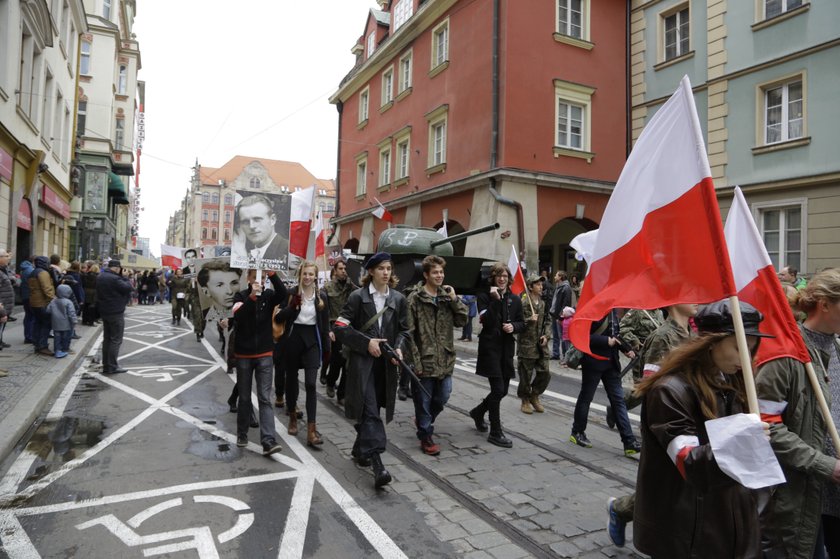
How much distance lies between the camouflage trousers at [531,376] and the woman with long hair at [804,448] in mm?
4562

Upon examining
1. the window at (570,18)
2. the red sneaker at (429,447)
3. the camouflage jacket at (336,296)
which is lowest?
the red sneaker at (429,447)

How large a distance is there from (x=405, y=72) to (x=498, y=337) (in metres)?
20.1

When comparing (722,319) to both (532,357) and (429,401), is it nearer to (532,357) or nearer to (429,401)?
(429,401)

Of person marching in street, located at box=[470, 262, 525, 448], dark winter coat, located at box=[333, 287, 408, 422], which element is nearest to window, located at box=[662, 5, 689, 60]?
person marching in street, located at box=[470, 262, 525, 448]

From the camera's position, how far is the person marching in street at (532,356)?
720cm

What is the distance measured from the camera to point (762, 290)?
104 inches

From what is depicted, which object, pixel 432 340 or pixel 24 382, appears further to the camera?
pixel 24 382

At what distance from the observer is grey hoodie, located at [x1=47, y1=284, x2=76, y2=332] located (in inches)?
390

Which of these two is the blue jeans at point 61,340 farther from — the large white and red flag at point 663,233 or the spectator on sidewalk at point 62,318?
the large white and red flag at point 663,233

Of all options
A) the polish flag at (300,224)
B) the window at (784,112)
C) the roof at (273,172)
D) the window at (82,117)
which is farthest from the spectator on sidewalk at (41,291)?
the roof at (273,172)

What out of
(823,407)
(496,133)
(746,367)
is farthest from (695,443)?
(496,133)

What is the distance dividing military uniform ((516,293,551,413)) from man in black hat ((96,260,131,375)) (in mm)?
6690

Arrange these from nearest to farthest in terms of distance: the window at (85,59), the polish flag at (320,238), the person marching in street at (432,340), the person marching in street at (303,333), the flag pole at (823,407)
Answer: the flag pole at (823,407), the person marching in street at (432,340), the person marching in street at (303,333), the polish flag at (320,238), the window at (85,59)

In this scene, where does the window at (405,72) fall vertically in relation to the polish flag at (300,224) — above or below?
above
